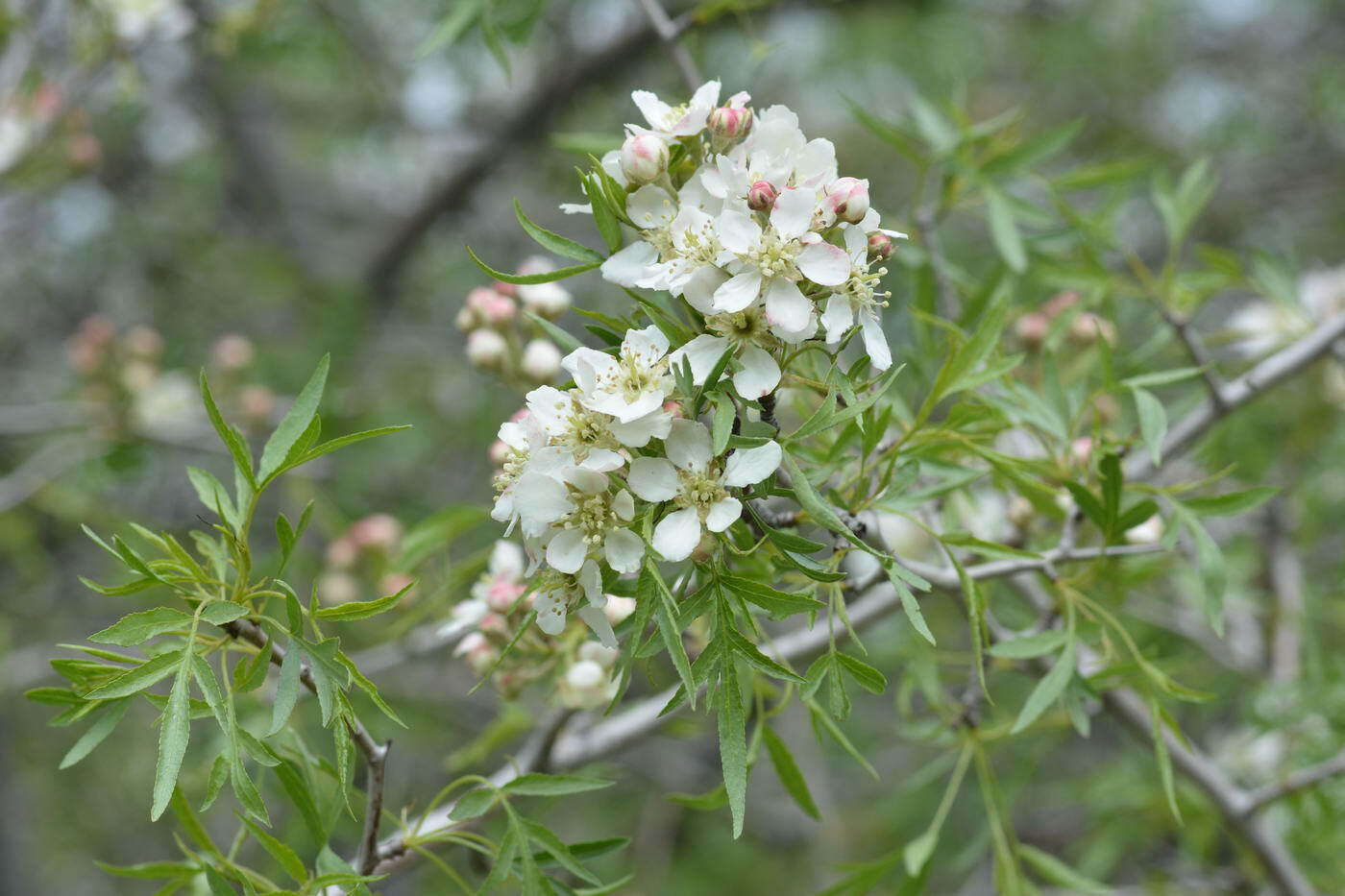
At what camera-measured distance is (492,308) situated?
1.58m

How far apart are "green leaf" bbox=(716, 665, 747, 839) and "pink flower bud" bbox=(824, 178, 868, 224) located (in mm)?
396

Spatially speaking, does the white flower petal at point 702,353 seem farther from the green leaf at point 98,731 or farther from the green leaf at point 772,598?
the green leaf at point 98,731

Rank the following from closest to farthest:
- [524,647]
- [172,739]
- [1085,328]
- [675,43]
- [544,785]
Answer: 1. [172,739]
2. [544,785]
3. [524,647]
4. [675,43]
5. [1085,328]

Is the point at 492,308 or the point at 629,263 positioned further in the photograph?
the point at 492,308

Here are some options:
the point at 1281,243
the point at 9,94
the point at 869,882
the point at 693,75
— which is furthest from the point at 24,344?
the point at 1281,243

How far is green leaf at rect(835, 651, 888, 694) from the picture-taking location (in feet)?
3.11

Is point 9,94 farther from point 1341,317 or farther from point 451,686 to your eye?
point 1341,317

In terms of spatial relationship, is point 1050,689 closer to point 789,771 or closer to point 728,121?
point 789,771

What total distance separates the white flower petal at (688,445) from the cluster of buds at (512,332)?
0.61 m

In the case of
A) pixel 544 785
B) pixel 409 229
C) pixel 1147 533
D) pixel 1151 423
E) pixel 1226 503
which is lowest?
pixel 409 229

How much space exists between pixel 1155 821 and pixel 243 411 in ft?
8.14

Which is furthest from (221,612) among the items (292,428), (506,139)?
(506,139)

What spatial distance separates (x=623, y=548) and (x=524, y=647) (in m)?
0.50

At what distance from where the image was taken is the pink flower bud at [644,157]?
0.99 metres
